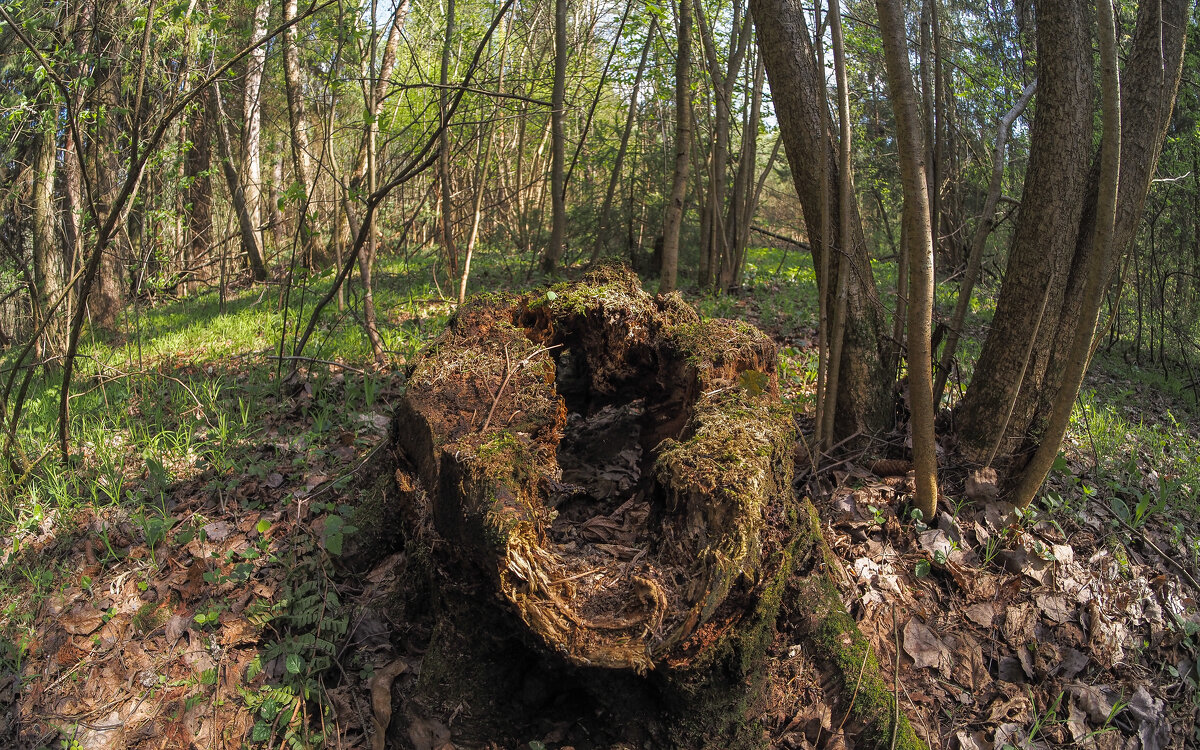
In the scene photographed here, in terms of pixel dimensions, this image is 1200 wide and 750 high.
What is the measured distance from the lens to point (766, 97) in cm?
945

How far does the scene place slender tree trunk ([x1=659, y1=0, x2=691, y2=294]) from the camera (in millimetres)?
5887

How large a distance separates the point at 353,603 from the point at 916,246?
305 cm

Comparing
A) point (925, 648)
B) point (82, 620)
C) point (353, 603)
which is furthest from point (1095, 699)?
point (82, 620)

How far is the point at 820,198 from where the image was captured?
3.71 metres

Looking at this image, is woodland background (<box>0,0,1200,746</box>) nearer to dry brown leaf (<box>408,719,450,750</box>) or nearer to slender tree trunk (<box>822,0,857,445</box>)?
slender tree trunk (<box>822,0,857,445</box>)

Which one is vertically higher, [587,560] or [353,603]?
[587,560]

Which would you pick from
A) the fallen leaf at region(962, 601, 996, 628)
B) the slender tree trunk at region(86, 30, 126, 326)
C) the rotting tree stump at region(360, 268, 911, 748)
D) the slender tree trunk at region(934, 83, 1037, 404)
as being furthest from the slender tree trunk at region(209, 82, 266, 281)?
the fallen leaf at region(962, 601, 996, 628)

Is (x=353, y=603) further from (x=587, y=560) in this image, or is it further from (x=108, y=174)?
(x=108, y=174)

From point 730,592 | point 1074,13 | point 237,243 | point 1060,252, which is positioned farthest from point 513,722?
point 237,243

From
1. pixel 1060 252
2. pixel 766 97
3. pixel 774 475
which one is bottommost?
pixel 774 475

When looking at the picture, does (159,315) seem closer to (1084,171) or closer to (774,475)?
(774,475)

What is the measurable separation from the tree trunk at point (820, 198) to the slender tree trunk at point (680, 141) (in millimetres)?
2196

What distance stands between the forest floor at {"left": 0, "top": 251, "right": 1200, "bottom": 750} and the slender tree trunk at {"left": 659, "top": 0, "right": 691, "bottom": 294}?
308 cm

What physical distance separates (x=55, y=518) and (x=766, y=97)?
9150mm
